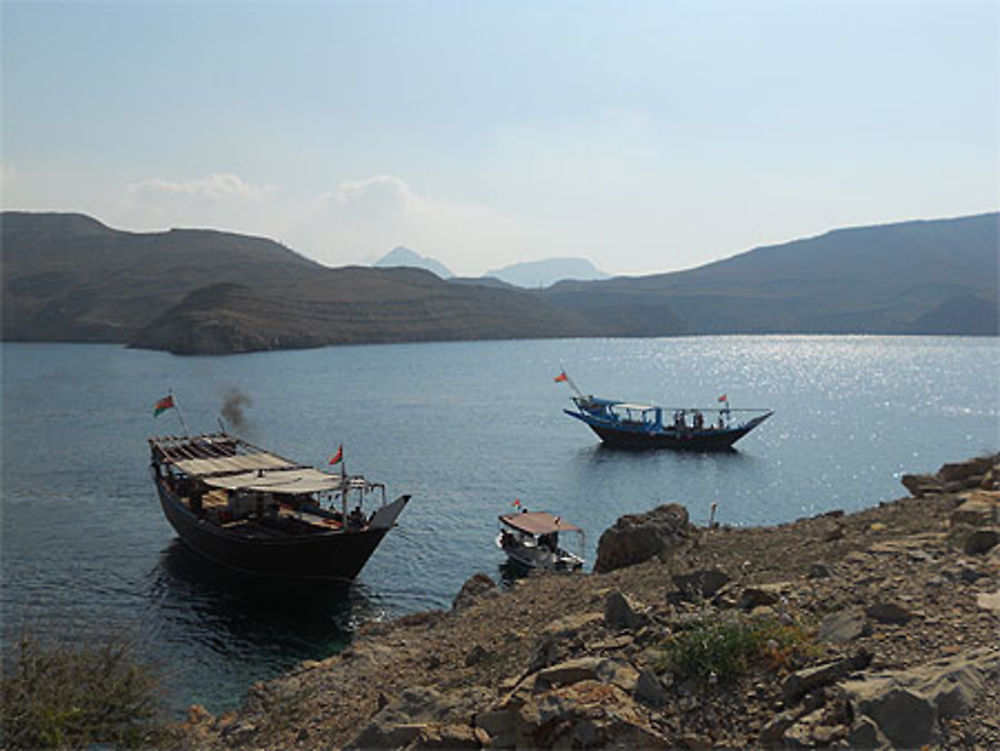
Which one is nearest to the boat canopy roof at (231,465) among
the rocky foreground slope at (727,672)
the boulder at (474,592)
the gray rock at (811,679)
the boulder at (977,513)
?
the boulder at (474,592)

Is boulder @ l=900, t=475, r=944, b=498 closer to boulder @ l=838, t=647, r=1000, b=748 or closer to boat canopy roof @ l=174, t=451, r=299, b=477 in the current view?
boulder @ l=838, t=647, r=1000, b=748

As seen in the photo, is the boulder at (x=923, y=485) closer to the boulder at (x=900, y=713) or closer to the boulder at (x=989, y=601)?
the boulder at (x=989, y=601)

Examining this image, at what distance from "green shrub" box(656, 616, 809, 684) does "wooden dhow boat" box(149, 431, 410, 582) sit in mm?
20879

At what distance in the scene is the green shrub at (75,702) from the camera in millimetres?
11641

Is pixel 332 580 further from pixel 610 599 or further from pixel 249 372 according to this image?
pixel 249 372

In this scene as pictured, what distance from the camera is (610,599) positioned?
10445mm

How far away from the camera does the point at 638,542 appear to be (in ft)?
71.7

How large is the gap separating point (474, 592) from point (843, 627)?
14.4 metres

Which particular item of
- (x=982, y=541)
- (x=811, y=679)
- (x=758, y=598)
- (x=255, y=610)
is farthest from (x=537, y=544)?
(x=811, y=679)

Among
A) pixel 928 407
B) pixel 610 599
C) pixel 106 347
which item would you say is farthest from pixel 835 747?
pixel 106 347

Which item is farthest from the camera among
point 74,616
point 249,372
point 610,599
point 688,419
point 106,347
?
point 106,347

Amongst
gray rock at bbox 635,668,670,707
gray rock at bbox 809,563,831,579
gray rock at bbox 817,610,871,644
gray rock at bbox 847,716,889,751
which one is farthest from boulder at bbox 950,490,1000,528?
gray rock at bbox 635,668,670,707

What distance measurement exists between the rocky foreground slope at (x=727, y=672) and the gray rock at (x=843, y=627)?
0.07 ft

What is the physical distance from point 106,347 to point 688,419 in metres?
137
